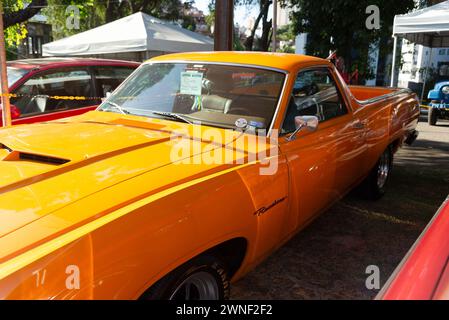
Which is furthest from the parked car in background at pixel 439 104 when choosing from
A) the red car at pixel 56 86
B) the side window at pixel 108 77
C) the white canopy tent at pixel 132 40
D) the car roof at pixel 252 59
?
the car roof at pixel 252 59

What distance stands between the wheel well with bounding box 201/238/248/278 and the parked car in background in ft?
35.5

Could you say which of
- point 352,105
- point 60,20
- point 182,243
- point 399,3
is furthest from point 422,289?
point 60,20

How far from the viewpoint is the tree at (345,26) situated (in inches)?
528

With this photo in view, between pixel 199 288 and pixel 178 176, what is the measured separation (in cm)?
63

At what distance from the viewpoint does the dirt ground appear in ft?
10.7

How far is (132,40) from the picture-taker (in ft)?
38.8

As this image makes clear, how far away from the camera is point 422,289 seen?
1270mm

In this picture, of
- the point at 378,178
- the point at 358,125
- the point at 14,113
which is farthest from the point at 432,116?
the point at 14,113

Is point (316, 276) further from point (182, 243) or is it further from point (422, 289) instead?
point (422, 289)

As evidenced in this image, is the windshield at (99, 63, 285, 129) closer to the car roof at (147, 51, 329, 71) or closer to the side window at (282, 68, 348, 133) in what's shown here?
the car roof at (147, 51, 329, 71)

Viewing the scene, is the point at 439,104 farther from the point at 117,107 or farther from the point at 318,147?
the point at 117,107

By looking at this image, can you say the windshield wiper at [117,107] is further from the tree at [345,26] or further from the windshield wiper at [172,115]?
the tree at [345,26]

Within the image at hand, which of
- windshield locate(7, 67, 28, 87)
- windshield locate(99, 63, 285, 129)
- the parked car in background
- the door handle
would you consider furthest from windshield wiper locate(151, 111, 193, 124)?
the parked car in background

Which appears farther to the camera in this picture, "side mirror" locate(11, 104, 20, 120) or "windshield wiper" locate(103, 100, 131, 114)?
"side mirror" locate(11, 104, 20, 120)
